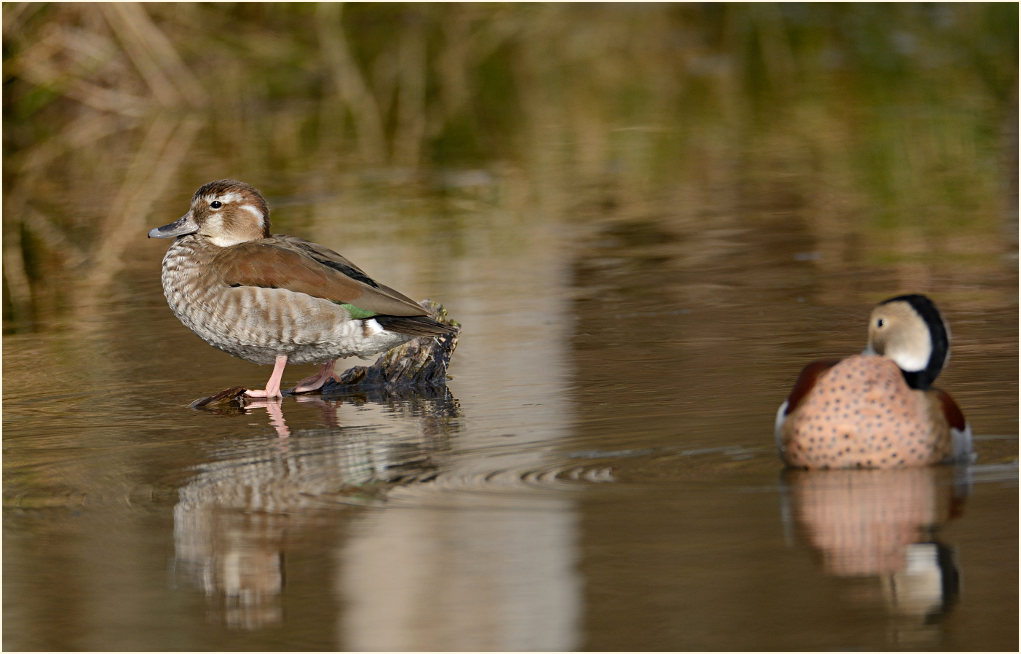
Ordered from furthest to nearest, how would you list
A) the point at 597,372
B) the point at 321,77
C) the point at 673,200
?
the point at 321,77
the point at 673,200
the point at 597,372

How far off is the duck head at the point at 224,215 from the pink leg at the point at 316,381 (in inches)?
33.7

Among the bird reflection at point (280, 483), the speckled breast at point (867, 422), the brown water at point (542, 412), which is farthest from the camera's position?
the speckled breast at point (867, 422)

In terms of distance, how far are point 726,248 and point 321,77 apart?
47.2 ft

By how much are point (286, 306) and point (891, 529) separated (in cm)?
368

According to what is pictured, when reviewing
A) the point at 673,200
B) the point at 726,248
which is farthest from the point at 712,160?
the point at 726,248

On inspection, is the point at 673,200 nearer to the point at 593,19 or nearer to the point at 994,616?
the point at 994,616

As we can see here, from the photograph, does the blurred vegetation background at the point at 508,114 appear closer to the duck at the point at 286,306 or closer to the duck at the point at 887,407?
the duck at the point at 286,306

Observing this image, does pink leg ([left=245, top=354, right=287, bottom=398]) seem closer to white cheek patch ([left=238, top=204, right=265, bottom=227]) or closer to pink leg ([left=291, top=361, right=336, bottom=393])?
pink leg ([left=291, top=361, right=336, bottom=393])

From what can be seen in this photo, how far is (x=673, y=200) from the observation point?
1433cm

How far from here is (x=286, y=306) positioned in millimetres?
8203

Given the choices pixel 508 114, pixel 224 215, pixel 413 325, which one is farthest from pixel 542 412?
pixel 508 114

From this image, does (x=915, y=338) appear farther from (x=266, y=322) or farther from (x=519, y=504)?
(x=266, y=322)

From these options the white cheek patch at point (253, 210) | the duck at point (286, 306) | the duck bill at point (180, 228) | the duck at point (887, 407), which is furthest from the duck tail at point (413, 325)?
the duck at point (887, 407)

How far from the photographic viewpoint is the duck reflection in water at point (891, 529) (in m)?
4.81
